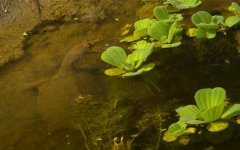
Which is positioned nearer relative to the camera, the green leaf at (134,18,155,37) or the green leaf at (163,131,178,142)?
the green leaf at (163,131,178,142)

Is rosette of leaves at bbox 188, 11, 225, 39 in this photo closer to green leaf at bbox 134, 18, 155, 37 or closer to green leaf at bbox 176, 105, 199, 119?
green leaf at bbox 134, 18, 155, 37

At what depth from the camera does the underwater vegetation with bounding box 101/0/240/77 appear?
9.29 feet

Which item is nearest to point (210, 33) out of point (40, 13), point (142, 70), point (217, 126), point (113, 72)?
point (142, 70)

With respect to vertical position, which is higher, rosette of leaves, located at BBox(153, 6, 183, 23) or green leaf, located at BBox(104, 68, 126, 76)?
rosette of leaves, located at BBox(153, 6, 183, 23)

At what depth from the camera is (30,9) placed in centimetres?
369

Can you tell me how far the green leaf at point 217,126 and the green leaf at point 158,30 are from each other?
933 mm

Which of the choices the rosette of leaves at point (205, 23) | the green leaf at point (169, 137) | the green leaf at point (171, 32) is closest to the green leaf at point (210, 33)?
the rosette of leaves at point (205, 23)

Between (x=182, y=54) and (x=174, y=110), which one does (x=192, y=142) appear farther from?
(x=182, y=54)

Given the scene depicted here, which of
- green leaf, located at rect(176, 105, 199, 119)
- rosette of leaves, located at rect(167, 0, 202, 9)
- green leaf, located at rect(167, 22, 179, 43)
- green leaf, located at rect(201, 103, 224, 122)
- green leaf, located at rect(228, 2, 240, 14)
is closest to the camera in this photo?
green leaf, located at rect(201, 103, 224, 122)

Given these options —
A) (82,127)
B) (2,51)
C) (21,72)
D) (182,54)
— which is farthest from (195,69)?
(2,51)

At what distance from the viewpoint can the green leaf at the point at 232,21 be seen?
10.0 feet

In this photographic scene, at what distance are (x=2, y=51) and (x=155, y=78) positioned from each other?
1.14 metres

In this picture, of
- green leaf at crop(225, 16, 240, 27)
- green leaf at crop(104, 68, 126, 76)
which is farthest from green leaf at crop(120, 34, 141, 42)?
green leaf at crop(225, 16, 240, 27)

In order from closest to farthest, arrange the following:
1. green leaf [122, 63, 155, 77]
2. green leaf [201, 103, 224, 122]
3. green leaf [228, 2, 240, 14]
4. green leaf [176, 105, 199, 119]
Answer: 1. green leaf [201, 103, 224, 122]
2. green leaf [176, 105, 199, 119]
3. green leaf [122, 63, 155, 77]
4. green leaf [228, 2, 240, 14]
